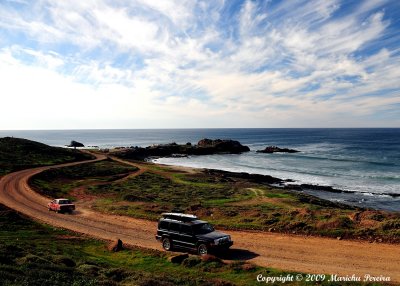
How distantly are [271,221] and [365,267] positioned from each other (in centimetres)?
1074

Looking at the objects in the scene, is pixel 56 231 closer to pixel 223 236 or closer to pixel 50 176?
pixel 223 236

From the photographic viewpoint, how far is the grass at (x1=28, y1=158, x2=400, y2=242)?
83.8ft

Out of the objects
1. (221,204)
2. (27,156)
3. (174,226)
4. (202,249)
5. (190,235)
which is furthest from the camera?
(27,156)

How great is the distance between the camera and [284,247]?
72.8 feet

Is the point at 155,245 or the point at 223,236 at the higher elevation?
the point at 223,236

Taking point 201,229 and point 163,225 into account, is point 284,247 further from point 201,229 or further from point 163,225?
point 163,225

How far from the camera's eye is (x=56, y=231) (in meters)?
28.5

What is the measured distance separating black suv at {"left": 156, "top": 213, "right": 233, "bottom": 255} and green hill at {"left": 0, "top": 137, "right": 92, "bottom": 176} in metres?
48.6

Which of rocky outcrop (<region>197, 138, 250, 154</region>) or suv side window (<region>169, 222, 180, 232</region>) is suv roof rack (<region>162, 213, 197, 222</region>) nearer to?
suv side window (<region>169, 222, 180, 232</region>)

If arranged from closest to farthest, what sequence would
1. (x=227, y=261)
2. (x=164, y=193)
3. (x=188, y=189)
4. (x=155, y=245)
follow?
(x=227, y=261)
(x=155, y=245)
(x=164, y=193)
(x=188, y=189)

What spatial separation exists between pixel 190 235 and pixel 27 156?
2722 inches

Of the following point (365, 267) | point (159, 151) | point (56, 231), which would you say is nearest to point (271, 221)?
point (365, 267)

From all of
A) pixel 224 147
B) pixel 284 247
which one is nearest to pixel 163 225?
pixel 284 247

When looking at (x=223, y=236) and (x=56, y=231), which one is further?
(x=56, y=231)
